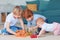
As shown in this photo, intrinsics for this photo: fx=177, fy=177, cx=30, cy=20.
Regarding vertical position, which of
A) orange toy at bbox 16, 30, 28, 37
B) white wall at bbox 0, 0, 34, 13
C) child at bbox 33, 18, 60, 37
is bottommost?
orange toy at bbox 16, 30, 28, 37

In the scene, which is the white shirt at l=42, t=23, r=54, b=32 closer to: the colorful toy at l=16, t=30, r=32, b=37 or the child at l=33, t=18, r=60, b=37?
the child at l=33, t=18, r=60, b=37

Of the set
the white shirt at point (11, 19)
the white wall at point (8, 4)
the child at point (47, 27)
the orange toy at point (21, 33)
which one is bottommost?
the orange toy at point (21, 33)

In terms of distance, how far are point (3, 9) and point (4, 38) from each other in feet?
3.89

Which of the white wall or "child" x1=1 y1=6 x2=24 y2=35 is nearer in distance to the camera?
"child" x1=1 y1=6 x2=24 y2=35

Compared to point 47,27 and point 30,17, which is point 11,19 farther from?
→ point 47,27

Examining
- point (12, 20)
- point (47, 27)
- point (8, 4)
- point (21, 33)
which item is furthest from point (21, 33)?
point (8, 4)

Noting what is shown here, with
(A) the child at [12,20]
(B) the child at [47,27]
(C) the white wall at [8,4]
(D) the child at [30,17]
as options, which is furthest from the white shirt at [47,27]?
(C) the white wall at [8,4]

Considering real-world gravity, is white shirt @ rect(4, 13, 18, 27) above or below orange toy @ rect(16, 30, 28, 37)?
above

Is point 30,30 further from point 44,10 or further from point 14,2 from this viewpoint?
point 14,2

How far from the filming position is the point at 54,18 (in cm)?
362

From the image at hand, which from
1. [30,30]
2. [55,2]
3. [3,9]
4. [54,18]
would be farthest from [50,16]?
[3,9]

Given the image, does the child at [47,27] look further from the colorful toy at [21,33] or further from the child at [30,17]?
the colorful toy at [21,33]


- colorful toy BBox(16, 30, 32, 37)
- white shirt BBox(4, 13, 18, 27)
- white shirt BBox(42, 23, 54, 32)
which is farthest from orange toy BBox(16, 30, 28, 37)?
white shirt BBox(42, 23, 54, 32)

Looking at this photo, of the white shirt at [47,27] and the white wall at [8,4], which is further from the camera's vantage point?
the white wall at [8,4]
